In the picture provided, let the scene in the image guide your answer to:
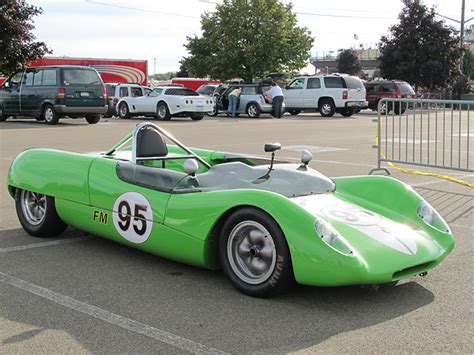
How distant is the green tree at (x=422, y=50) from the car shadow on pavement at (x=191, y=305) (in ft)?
137

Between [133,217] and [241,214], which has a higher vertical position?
[241,214]

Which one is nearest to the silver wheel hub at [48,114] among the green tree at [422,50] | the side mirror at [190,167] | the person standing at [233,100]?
the person standing at [233,100]

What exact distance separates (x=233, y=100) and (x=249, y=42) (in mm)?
20622

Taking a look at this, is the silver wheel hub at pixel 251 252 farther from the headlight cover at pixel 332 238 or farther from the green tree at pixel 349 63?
the green tree at pixel 349 63

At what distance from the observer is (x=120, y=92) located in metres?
27.7

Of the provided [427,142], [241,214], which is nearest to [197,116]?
[427,142]

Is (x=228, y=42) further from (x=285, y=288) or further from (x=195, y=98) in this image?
(x=285, y=288)

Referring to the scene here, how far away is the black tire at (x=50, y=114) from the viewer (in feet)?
66.2

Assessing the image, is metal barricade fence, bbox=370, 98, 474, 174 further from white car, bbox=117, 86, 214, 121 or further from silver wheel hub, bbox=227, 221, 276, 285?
white car, bbox=117, 86, 214, 121

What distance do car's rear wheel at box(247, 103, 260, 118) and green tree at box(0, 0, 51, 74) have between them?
8.98 m

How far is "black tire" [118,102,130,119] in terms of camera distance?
2589 centimetres

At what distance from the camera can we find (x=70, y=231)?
5.88 metres

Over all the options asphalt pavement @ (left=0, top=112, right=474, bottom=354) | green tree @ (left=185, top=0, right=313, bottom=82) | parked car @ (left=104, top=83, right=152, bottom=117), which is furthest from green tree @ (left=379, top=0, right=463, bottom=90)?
asphalt pavement @ (left=0, top=112, right=474, bottom=354)

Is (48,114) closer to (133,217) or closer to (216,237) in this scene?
(133,217)
